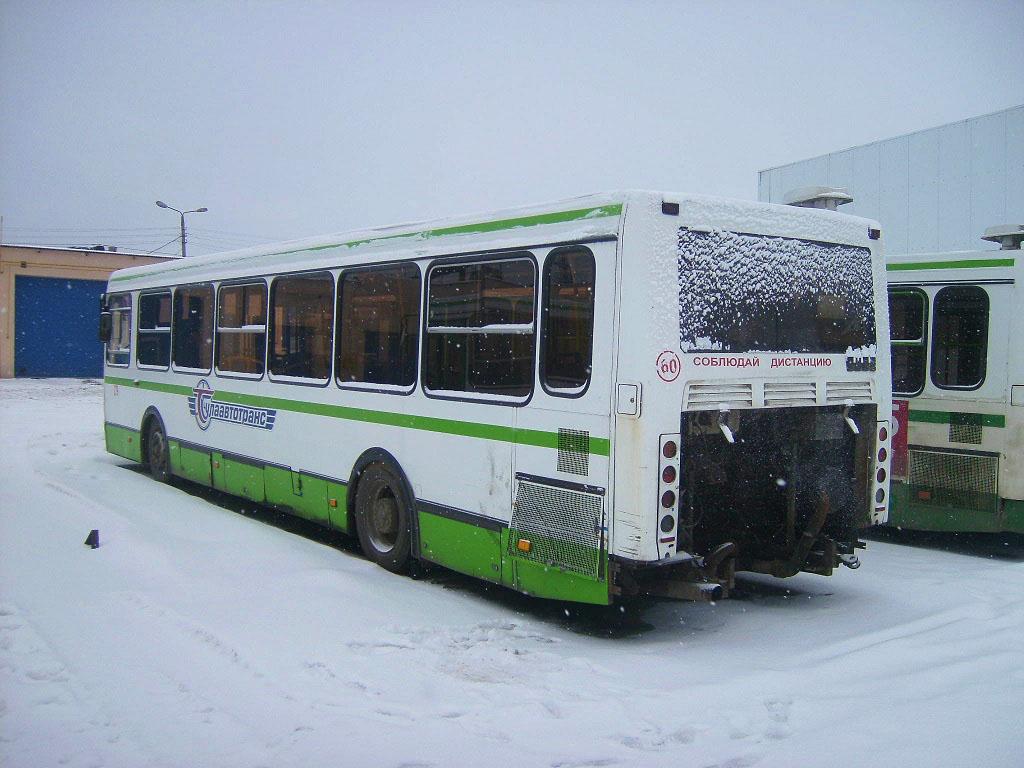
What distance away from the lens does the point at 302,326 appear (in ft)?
30.3

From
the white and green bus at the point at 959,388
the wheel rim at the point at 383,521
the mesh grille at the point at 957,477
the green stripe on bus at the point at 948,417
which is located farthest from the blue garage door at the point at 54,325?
the mesh grille at the point at 957,477

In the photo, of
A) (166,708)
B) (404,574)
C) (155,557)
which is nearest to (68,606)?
(155,557)

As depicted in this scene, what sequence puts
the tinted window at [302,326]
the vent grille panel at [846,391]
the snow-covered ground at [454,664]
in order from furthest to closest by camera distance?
the tinted window at [302,326]
the vent grille panel at [846,391]
the snow-covered ground at [454,664]

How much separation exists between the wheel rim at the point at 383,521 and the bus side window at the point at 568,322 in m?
2.40

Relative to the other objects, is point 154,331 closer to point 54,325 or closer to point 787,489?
point 787,489

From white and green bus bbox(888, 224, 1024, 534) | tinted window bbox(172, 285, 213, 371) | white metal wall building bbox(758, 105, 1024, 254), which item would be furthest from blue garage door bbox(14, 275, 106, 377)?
white and green bus bbox(888, 224, 1024, 534)

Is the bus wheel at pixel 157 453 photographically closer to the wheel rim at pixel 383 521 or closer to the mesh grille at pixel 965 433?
the wheel rim at pixel 383 521

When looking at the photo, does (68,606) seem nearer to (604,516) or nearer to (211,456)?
(604,516)

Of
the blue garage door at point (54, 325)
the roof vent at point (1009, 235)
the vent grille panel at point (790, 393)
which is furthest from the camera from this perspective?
the blue garage door at point (54, 325)

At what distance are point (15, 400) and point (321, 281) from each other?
2097cm

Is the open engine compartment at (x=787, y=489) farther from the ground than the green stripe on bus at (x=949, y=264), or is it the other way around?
the green stripe on bus at (x=949, y=264)

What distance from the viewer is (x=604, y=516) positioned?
19.5 ft

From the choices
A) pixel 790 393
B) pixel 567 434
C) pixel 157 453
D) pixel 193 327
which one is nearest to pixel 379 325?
pixel 567 434

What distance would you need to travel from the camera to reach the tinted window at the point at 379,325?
305 inches
